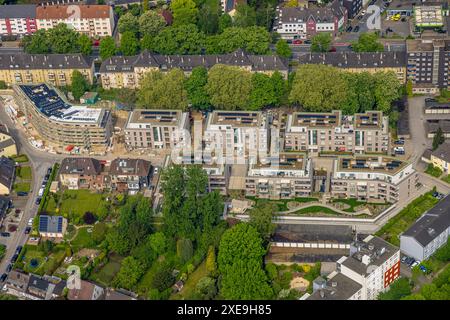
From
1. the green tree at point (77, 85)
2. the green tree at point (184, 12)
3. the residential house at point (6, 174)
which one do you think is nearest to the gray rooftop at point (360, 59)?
the green tree at point (184, 12)

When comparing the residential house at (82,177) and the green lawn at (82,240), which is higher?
the residential house at (82,177)

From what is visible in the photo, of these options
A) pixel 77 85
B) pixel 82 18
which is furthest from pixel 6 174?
pixel 82 18

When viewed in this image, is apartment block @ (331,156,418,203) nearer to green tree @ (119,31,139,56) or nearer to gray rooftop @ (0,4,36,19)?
green tree @ (119,31,139,56)

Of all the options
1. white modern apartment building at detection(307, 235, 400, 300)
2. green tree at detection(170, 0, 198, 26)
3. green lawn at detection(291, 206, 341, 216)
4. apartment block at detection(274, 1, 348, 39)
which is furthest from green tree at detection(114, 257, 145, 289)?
apartment block at detection(274, 1, 348, 39)

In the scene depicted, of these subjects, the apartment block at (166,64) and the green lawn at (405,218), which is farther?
the apartment block at (166,64)

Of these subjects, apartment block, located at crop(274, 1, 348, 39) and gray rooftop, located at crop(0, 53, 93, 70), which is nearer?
gray rooftop, located at crop(0, 53, 93, 70)

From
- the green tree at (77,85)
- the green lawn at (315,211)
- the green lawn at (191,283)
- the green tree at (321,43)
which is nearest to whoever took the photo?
the green lawn at (191,283)

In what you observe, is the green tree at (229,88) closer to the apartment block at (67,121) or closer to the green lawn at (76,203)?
the apartment block at (67,121)
